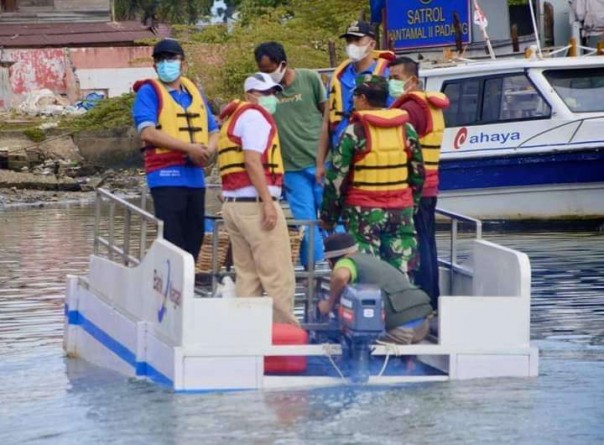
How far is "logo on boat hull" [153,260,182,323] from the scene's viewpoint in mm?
9578

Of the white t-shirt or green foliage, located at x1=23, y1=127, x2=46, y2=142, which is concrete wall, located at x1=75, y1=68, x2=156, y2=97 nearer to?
green foliage, located at x1=23, y1=127, x2=46, y2=142

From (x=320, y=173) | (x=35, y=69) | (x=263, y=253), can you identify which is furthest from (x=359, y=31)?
(x=35, y=69)

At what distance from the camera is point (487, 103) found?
21.9 metres

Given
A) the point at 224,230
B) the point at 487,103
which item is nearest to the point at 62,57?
the point at 487,103

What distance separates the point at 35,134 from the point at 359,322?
112ft

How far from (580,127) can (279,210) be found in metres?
11.4

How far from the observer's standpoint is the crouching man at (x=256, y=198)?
10.1 metres

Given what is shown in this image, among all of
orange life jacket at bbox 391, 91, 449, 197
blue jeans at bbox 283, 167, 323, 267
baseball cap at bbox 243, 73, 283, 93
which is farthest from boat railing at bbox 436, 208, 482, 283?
baseball cap at bbox 243, 73, 283, 93

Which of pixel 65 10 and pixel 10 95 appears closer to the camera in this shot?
pixel 10 95

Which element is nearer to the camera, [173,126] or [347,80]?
[173,126]

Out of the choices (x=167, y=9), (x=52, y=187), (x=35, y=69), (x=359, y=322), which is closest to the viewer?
(x=359, y=322)

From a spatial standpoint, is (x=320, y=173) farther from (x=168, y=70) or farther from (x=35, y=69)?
(x=35, y=69)

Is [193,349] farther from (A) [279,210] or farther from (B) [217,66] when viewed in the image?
(B) [217,66]

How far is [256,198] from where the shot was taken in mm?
10219
